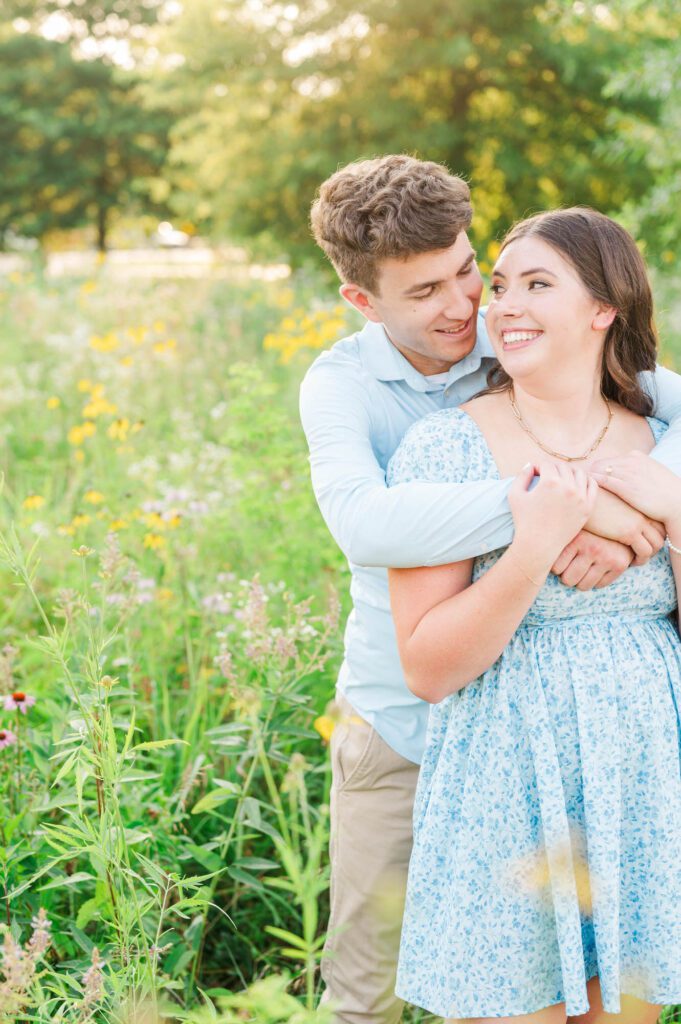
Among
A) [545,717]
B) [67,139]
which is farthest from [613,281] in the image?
[67,139]

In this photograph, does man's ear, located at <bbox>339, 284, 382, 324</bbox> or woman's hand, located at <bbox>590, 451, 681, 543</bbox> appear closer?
woman's hand, located at <bbox>590, 451, 681, 543</bbox>

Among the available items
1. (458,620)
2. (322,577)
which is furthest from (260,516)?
(458,620)

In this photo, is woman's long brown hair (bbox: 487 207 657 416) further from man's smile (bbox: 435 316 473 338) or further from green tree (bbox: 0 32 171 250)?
green tree (bbox: 0 32 171 250)

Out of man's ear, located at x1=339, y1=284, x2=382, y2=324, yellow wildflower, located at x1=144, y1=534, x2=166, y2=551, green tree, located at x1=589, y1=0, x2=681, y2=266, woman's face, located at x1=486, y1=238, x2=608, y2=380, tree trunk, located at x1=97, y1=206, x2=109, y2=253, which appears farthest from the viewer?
tree trunk, located at x1=97, y1=206, x2=109, y2=253

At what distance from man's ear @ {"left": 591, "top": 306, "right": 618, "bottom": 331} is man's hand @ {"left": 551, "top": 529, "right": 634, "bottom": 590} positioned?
1.35ft

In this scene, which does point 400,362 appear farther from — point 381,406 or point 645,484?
point 645,484

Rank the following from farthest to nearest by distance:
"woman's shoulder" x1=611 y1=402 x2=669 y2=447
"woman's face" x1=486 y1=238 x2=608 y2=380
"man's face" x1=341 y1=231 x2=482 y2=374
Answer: "man's face" x1=341 y1=231 x2=482 y2=374
"woman's shoulder" x1=611 y1=402 x2=669 y2=447
"woman's face" x1=486 y1=238 x2=608 y2=380

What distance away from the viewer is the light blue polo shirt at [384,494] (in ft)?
5.17

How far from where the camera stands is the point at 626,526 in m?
1.61

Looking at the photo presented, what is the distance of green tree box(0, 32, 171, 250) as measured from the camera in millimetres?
25781

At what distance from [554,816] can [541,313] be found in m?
0.86

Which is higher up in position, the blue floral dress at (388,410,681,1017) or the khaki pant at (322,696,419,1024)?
the blue floral dress at (388,410,681,1017)

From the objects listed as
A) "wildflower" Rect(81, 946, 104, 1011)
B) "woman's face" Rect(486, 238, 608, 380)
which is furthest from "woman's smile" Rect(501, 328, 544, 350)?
"wildflower" Rect(81, 946, 104, 1011)

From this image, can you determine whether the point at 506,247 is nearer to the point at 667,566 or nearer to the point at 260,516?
the point at 667,566
